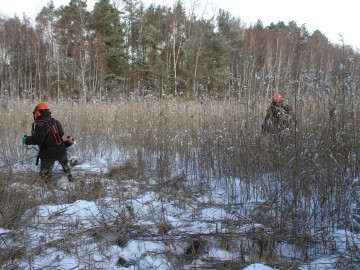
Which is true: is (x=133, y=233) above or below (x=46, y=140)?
below

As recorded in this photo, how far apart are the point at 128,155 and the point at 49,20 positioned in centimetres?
2174

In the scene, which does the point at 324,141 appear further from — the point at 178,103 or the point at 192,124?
the point at 178,103

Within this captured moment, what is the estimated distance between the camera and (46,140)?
4621 millimetres

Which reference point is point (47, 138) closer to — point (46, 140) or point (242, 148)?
point (46, 140)

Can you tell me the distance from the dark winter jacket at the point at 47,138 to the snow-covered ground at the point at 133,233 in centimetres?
63

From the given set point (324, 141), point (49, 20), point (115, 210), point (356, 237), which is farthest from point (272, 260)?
point (49, 20)

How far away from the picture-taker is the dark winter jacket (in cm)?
450

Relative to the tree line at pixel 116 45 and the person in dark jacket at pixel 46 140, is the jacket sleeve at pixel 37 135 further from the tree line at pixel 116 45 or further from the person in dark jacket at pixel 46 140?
the tree line at pixel 116 45

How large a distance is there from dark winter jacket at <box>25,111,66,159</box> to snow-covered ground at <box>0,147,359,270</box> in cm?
63

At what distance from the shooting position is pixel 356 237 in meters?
2.45

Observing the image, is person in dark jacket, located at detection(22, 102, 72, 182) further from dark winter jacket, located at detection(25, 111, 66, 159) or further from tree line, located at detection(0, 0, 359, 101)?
tree line, located at detection(0, 0, 359, 101)

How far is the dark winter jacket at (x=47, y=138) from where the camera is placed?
14.8 ft

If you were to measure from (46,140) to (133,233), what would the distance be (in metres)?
2.42

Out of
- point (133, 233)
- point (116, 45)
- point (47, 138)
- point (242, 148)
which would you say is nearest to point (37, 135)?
point (47, 138)
